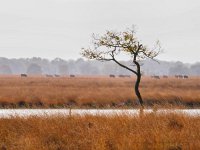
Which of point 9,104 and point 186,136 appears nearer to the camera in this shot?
point 186,136

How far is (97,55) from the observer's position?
22.8 metres

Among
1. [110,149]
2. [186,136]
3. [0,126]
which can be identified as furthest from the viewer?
[0,126]

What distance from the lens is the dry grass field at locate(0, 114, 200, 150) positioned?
487 inches

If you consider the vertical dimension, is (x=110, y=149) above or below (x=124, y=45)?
below

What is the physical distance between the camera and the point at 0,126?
1619cm

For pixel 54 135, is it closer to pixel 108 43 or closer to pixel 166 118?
pixel 166 118

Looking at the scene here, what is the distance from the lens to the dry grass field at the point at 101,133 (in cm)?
1238

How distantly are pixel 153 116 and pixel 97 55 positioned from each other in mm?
6843

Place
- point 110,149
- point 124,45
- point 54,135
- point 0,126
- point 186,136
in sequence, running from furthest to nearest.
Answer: point 124,45 < point 0,126 < point 54,135 < point 186,136 < point 110,149

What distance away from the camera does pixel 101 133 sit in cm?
1367

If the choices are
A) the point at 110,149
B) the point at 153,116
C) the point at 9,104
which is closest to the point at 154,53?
the point at 153,116

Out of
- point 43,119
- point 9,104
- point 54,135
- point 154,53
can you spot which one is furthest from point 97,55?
point 9,104

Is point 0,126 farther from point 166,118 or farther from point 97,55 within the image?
point 97,55

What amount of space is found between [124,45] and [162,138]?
10463 millimetres
